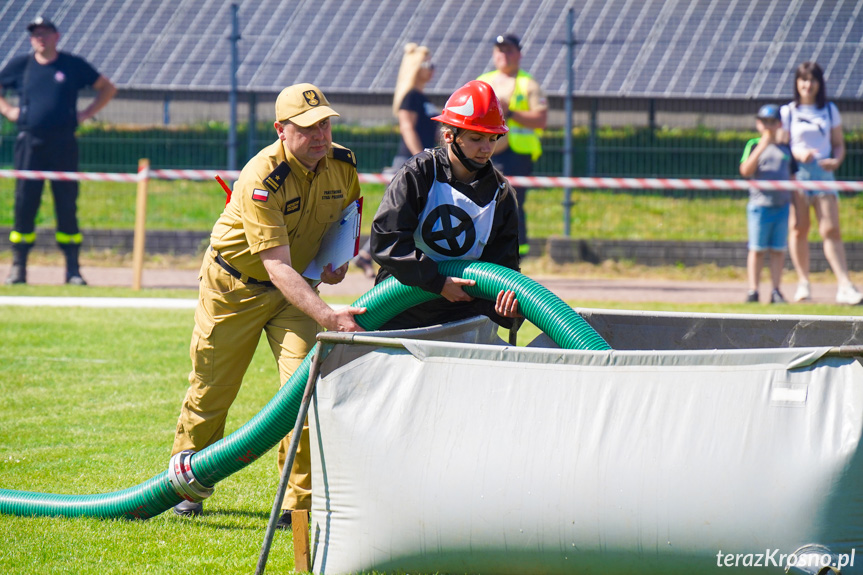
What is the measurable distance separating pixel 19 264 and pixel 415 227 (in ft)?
28.1

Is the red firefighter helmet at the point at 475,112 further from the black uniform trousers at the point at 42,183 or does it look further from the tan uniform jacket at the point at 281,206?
the black uniform trousers at the point at 42,183

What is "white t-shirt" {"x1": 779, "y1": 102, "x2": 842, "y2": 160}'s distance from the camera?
34.2 feet

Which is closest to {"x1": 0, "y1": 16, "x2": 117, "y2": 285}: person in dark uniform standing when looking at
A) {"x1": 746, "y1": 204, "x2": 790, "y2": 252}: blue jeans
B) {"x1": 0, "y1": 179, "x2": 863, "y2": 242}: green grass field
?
{"x1": 0, "y1": 179, "x2": 863, "y2": 242}: green grass field

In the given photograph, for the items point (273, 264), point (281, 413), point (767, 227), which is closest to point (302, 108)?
point (273, 264)

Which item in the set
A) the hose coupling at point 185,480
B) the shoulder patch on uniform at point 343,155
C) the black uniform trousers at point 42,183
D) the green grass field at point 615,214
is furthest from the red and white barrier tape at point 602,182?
the hose coupling at point 185,480

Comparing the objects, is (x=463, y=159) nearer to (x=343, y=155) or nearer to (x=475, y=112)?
(x=475, y=112)

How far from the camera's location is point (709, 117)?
15109 mm

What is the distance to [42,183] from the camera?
37.9 feet

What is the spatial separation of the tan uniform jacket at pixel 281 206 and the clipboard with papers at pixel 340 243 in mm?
31

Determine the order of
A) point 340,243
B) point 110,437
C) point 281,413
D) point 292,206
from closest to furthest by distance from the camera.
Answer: point 281,413 → point 292,206 → point 340,243 → point 110,437

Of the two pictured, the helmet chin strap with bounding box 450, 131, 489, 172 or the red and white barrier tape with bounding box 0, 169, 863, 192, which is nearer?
the helmet chin strap with bounding box 450, 131, 489, 172

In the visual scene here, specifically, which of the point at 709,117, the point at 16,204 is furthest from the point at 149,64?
the point at 709,117

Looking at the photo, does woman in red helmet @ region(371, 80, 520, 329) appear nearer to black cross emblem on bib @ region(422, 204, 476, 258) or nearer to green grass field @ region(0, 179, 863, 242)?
black cross emblem on bib @ region(422, 204, 476, 258)

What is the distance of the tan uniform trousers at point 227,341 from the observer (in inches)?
178
